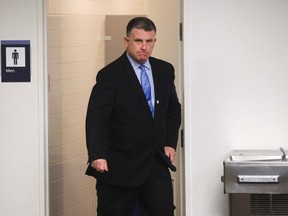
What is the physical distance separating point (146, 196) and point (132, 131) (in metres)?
0.37

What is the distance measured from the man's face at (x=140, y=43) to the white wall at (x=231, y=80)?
42 centimetres

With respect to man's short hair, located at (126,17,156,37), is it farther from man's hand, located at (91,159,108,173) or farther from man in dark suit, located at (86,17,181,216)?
man's hand, located at (91,159,108,173)

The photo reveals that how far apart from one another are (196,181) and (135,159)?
0.57 metres

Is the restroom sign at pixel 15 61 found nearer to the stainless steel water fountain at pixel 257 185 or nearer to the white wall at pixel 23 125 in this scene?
the white wall at pixel 23 125

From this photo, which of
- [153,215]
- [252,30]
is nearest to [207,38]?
[252,30]

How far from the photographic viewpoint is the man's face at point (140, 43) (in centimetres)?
315

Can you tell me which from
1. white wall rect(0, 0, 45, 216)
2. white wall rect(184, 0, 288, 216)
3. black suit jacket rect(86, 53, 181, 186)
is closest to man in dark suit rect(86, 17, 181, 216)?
black suit jacket rect(86, 53, 181, 186)

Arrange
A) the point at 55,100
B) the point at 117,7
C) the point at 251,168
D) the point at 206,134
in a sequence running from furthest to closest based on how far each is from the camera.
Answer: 1. the point at 117,7
2. the point at 55,100
3. the point at 206,134
4. the point at 251,168

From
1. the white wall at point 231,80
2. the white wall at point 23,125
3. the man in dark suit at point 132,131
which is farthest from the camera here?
the white wall at point 23,125

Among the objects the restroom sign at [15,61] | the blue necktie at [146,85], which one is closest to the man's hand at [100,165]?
the blue necktie at [146,85]

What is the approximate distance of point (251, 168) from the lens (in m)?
3.11

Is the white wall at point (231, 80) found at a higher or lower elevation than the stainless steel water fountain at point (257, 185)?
higher

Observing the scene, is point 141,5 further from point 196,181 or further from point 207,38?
point 196,181

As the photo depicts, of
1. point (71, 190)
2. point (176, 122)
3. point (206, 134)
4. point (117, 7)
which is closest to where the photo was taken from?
point (176, 122)
